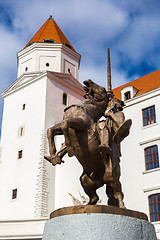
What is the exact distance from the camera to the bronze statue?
5387mm

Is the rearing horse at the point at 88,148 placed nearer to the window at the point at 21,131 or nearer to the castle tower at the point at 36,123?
the castle tower at the point at 36,123

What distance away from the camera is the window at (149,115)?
23.3m

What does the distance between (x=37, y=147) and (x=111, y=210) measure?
2323 cm

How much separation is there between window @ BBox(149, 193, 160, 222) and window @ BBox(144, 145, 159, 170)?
5.96 ft

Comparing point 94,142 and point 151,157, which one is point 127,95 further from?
point 94,142

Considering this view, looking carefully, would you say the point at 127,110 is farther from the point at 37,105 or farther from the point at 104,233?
the point at 104,233

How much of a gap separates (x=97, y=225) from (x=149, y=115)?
1958 centimetres

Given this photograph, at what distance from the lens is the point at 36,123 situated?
28.9 metres

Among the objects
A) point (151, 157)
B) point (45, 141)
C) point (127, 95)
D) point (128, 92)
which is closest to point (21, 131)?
point (45, 141)

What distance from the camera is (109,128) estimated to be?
226 inches

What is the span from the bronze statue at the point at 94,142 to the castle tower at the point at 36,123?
53.1 feet

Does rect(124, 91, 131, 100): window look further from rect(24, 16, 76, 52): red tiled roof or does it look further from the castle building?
rect(24, 16, 76, 52): red tiled roof

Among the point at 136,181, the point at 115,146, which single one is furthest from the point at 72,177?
the point at 115,146

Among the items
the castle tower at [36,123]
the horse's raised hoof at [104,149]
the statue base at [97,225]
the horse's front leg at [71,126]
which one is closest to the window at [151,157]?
the castle tower at [36,123]
